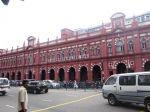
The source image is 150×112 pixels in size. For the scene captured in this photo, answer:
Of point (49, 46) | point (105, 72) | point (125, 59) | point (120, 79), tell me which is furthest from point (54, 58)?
point (120, 79)

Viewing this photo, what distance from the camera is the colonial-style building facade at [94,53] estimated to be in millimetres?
41656

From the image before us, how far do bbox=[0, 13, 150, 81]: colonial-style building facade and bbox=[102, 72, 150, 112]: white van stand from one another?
25909mm

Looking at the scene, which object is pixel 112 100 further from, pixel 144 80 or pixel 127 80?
pixel 144 80

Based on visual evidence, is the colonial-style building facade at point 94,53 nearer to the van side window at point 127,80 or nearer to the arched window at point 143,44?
the arched window at point 143,44

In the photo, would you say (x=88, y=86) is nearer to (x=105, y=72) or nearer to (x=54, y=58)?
(x=105, y=72)

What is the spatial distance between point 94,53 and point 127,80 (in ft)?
107

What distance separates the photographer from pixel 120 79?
15.7 metres

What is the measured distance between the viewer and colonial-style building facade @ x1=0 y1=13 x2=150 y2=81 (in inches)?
1640

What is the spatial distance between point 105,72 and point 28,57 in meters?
25.5

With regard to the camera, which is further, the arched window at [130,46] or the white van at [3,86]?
the arched window at [130,46]

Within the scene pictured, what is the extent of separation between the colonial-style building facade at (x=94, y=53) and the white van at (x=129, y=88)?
25.9 meters

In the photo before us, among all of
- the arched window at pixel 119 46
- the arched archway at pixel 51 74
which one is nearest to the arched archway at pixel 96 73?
the arched window at pixel 119 46

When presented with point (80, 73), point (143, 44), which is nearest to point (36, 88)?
point (143, 44)

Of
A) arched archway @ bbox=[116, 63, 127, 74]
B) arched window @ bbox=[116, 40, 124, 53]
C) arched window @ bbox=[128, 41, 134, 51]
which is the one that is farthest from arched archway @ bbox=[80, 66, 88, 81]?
arched window @ bbox=[128, 41, 134, 51]
